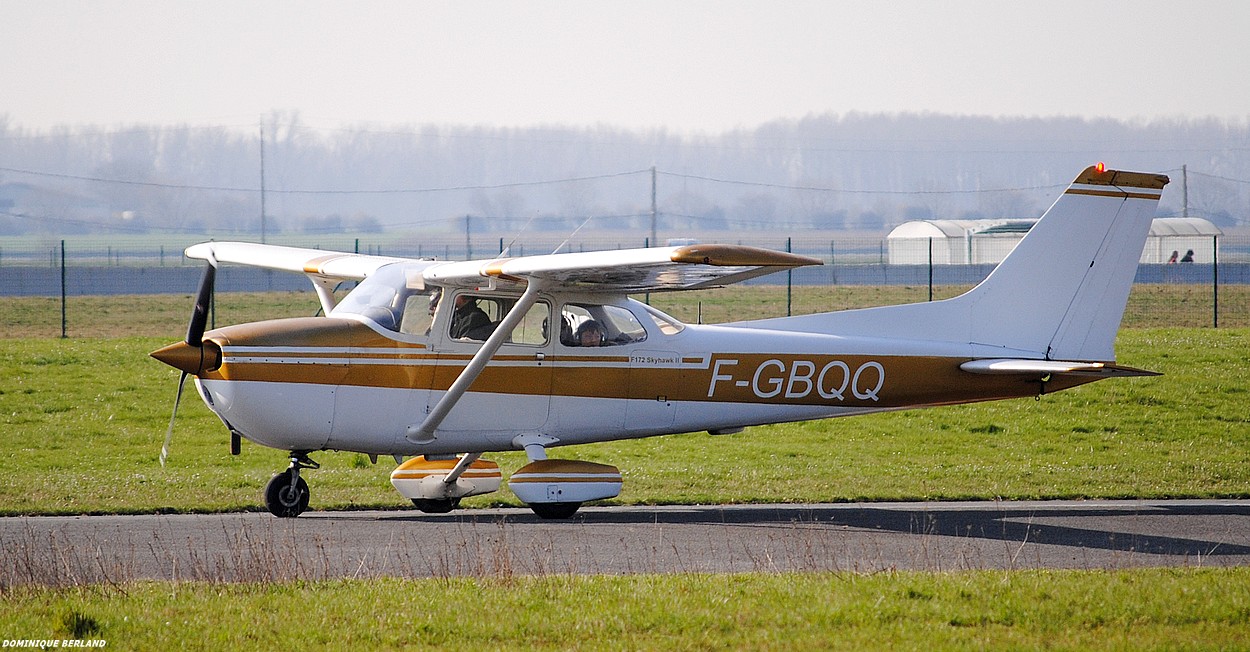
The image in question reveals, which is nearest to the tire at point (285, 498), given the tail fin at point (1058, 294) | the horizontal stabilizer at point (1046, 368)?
the tail fin at point (1058, 294)

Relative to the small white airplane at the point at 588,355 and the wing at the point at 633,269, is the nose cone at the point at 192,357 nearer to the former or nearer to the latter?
the small white airplane at the point at 588,355

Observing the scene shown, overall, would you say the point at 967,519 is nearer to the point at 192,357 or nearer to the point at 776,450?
the point at 776,450

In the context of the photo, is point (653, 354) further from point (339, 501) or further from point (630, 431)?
point (339, 501)

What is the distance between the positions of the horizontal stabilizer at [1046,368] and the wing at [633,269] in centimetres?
306

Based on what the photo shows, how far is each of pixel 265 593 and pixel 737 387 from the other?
5942 millimetres

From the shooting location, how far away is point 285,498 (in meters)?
11.6

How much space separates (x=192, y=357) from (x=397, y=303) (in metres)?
1.86

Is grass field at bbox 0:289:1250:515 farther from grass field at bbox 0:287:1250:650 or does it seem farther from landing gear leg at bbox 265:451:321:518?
landing gear leg at bbox 265:451:321:518

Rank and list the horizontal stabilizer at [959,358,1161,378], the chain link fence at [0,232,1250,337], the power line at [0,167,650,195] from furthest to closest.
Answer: the power line at [0,167,650,195] < the chain link fence at [0,232,1250,337] < the horizontal stabilizer at [959,358,1161,378]

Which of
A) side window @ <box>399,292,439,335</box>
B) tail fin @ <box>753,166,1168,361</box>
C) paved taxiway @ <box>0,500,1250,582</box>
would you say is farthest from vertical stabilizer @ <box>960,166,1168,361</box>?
side window @ <box>399,292,439,335</box>

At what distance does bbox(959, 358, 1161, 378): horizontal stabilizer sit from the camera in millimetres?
11648

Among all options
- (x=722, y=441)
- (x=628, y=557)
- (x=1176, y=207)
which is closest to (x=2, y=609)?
(x=628, y=557)

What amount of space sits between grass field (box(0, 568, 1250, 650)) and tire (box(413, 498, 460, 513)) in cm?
404

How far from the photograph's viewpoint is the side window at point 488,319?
11711 millimetres
